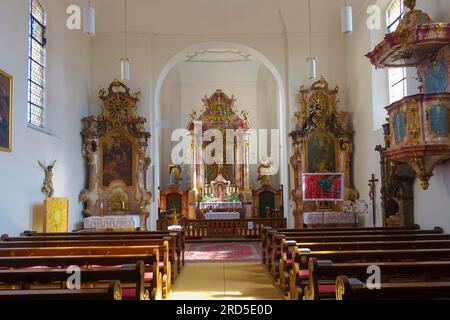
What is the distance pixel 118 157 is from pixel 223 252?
15.5ft

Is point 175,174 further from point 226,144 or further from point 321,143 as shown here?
point 321,143

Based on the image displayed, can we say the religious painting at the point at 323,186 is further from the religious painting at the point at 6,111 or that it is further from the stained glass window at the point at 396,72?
the religious painting at the point at 6,111

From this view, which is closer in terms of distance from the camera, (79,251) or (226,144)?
(79,251)

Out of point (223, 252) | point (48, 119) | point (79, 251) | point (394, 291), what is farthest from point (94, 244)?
point (48, 119)

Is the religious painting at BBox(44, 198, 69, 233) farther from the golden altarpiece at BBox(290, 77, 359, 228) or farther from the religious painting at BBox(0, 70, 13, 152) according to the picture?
the golden altarpiece at BBox(290, 77, 359, 228)

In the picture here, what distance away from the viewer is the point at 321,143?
1409 centimetres

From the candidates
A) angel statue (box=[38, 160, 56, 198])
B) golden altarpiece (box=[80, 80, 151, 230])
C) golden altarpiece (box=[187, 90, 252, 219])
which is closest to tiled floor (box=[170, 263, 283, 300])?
angel statue (box=[38, 160, 56, 198])

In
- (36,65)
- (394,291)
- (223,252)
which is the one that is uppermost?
(36,65)

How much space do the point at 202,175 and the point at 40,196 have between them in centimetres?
925

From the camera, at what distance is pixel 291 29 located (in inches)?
581

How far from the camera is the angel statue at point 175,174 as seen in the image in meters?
18.9

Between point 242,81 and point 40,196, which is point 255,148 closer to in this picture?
point 242,81

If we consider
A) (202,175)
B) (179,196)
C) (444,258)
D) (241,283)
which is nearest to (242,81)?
(202,175)

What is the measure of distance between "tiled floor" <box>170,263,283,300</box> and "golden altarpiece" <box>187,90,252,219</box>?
31.2ft
